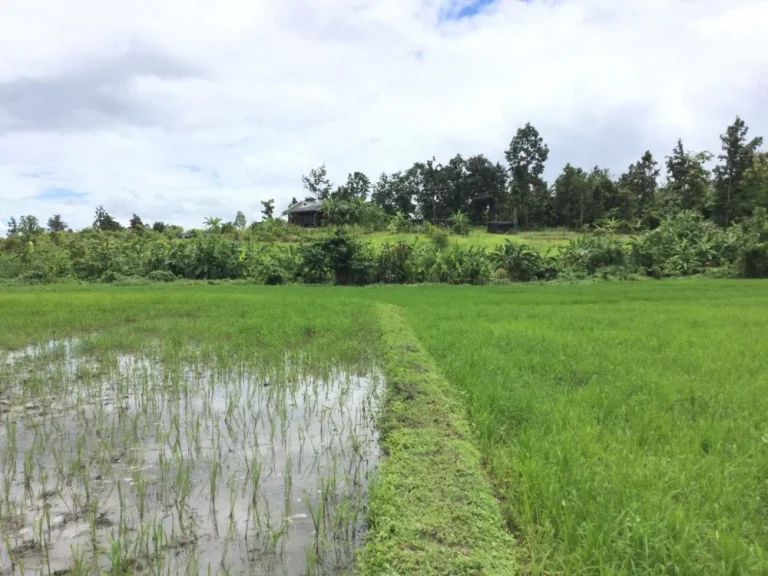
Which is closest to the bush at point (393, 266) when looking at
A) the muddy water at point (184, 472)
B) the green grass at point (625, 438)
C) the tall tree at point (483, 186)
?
the green grass at point (625, 438)

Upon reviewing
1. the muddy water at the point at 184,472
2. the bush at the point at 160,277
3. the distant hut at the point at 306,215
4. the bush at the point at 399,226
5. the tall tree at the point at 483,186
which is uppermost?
the tall tree at the point at 483,186

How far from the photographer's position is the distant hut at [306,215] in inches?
1693

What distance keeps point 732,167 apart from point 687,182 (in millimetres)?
3522

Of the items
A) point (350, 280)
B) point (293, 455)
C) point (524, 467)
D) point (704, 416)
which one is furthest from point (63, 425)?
point (350, 280)

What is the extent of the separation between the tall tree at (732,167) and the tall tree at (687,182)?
95cm

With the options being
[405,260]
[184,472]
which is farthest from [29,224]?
[184,472]

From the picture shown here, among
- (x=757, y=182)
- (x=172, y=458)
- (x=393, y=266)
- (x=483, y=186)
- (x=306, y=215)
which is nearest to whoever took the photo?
(x=172, y=458)

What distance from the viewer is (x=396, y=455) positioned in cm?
362

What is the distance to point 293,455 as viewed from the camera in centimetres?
393

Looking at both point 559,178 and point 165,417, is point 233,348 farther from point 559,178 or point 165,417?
point 559,178

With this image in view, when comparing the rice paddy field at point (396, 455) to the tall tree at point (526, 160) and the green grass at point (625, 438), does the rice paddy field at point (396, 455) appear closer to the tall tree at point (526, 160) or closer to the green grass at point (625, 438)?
the green grass at point (625, 438)

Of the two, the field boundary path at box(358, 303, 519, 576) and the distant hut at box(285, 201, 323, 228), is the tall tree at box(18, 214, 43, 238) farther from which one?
the field boundary path at box(358, 303, 519, 576)

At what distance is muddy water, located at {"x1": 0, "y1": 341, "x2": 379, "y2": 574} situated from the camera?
266 cm

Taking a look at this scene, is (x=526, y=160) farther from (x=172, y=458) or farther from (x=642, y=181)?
(x=172, y=458)
